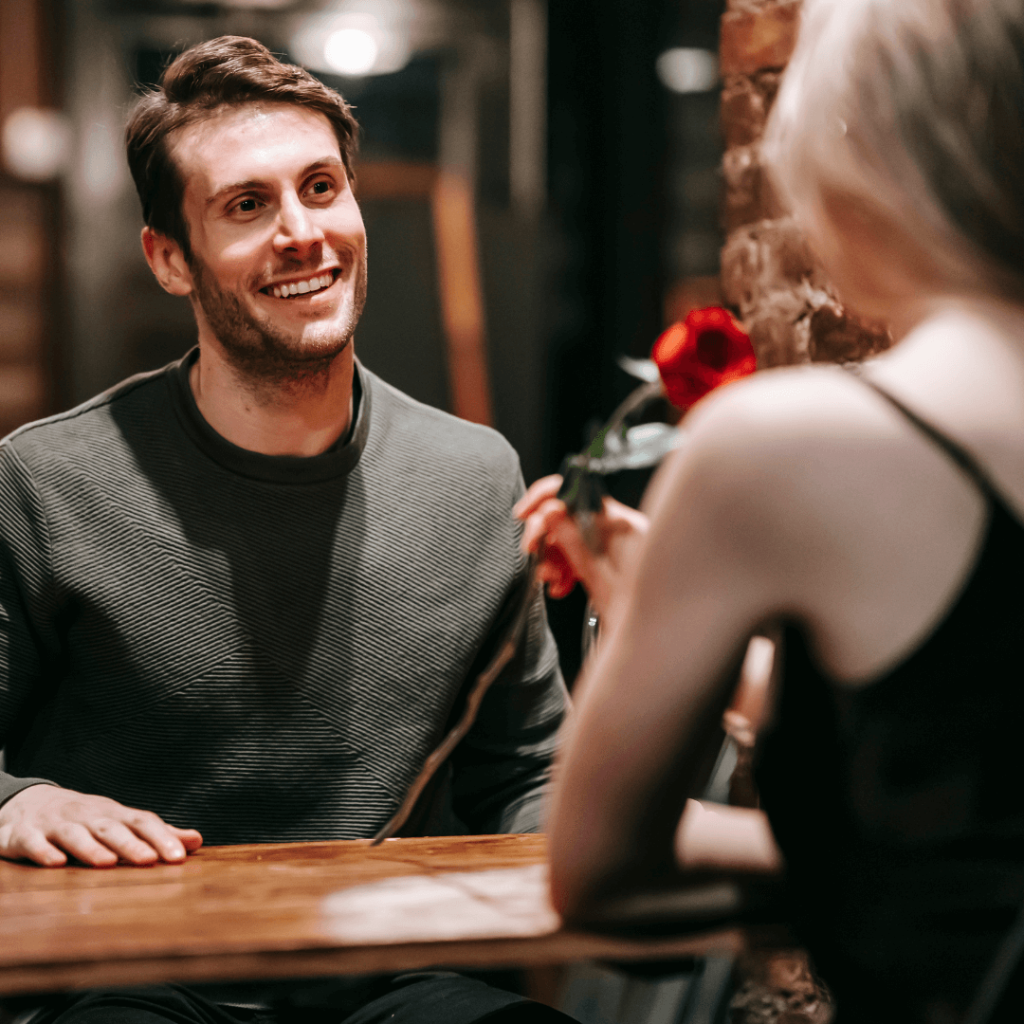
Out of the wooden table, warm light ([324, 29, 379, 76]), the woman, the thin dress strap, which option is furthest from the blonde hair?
warm light ([324, 29, 379, 76])

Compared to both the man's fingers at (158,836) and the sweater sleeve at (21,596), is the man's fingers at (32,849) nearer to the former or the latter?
the man's fingers at (158,836)

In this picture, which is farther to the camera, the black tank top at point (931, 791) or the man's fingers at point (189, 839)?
the man's fingers at point (189, 839)

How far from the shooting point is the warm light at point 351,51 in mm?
2213

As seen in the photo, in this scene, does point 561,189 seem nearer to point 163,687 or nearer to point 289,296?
point 289,296

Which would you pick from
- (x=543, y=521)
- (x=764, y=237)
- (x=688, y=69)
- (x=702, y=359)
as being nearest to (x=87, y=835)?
(x=543, y=521)

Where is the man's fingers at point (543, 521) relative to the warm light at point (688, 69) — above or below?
below

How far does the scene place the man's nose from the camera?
1441 mm

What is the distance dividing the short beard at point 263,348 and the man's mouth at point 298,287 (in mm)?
44

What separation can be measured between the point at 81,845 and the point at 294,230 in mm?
817

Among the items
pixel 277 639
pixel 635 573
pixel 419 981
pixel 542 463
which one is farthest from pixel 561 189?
pixel 635 573

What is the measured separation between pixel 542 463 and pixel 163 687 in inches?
47.1

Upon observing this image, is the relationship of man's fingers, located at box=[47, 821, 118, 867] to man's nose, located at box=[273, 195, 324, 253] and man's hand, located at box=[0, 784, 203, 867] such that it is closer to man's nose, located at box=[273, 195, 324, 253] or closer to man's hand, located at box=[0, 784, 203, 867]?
man's hand, located at box=[0, 784, 203, 867]

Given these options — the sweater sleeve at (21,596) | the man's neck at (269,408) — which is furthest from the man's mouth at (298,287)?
the sweater sleeve at (21,596)

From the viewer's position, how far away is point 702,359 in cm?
112
